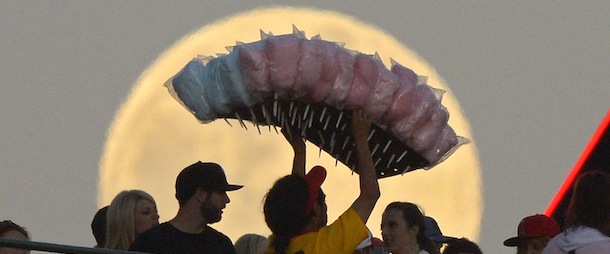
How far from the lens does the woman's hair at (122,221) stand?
25.8 feet

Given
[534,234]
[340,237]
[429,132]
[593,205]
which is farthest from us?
[534,234]

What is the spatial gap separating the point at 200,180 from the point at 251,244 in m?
1.49

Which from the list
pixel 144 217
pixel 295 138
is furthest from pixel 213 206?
pixel 144 217

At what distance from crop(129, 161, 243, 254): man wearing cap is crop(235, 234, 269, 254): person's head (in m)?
1.23

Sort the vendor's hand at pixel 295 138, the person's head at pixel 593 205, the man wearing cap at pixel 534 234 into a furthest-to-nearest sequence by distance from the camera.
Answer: the man wearing cap at pixel 534 234 < the vendor's hand at pixel 295 138 < the person's head at pixel 593 205

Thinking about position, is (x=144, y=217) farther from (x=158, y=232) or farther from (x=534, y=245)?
(x=534, y=245)

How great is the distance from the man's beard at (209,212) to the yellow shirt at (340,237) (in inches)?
22.9

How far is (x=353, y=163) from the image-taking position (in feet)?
24.3

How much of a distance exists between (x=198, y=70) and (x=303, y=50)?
0.54m

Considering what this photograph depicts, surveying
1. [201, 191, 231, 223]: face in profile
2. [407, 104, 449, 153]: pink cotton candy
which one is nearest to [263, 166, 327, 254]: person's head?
[201, 191, 231, 223]: face in profile

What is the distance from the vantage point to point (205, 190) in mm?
7070

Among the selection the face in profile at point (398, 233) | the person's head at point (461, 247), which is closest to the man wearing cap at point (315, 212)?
the face in profile at point (398, 233)

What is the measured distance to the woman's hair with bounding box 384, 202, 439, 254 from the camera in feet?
26.7

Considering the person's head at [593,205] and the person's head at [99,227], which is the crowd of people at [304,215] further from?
the person's head at [99,227]
